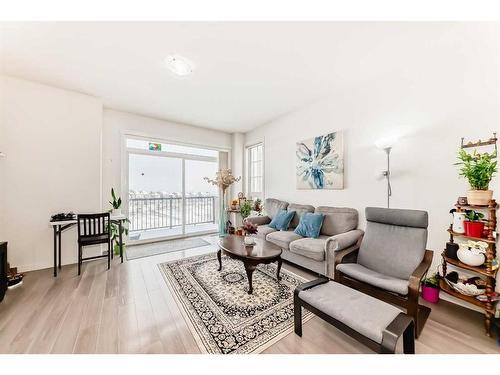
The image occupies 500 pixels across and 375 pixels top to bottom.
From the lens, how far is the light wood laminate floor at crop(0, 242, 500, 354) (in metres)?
1.47

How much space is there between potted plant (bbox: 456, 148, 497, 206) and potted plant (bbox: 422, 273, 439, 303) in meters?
0.96

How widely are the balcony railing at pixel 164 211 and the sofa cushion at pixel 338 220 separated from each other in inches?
130

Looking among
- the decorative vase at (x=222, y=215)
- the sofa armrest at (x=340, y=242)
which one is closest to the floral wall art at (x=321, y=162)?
the sofa armrest at (x=340, y=242)

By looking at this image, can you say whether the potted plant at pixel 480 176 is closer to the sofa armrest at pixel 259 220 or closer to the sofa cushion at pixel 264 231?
the sofa cushion at pixel 264 231

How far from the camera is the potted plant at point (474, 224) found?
172cm

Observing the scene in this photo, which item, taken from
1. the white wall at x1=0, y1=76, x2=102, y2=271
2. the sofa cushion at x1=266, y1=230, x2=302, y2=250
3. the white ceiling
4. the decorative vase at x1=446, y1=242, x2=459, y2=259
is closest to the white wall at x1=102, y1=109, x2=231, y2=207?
the white wall at x1=0, y1=76, x2=102, y2=271

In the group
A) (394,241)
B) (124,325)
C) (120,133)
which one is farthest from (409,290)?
(120,133)

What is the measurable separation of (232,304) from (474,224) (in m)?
2.40

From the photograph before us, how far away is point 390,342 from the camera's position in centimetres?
111

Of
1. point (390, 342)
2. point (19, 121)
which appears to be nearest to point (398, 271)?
point (390, 342)

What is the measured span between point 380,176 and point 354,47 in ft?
5.33

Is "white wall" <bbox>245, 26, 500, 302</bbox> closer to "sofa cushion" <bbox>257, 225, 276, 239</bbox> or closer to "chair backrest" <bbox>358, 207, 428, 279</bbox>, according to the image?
"chair backrest" <bbox>358, 207, 428, 279</bbox>
